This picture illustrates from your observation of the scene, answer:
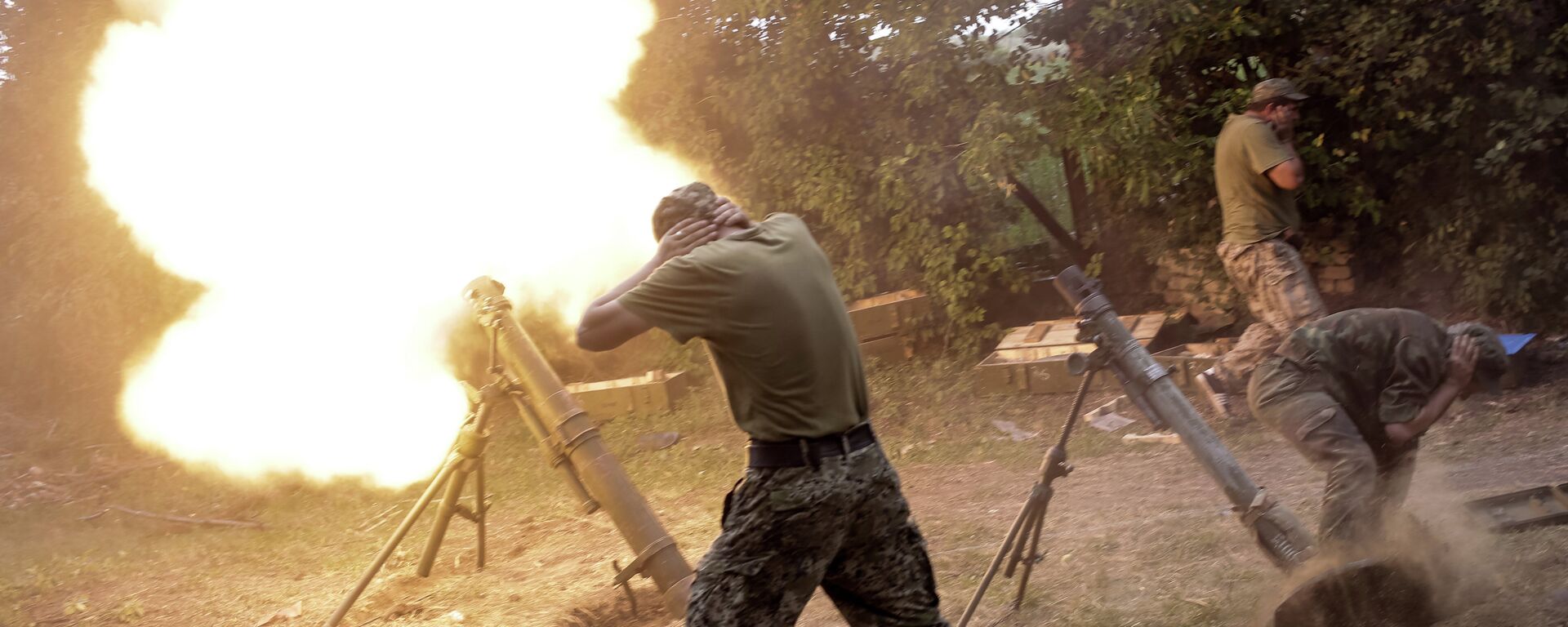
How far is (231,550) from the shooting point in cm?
755

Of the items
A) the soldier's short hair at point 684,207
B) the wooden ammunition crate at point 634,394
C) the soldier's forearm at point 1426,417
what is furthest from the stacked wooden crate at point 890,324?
the soldier's short hair at point 684,207

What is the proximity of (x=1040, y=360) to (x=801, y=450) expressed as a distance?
5.34 m

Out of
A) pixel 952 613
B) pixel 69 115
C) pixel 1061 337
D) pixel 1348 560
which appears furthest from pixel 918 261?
pixel 69 115

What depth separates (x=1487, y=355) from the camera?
407cm

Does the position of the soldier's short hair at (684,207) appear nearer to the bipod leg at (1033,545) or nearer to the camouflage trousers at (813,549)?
the camouflage trousers at (813,549)

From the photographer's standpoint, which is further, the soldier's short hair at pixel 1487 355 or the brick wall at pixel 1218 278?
the brick wall at pixel 1218 278

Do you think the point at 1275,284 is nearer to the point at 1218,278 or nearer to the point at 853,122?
the point at 1218,278

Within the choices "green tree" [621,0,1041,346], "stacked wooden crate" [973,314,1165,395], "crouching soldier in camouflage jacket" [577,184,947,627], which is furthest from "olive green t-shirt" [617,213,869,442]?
"green tree" [621,0,1041,346]

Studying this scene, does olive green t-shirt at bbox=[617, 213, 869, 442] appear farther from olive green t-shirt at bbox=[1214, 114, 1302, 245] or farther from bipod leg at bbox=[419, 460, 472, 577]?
olive green t-shirt at bbox=[1214, 114, 1302, 245]

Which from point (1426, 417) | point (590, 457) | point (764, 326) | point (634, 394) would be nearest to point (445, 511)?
point (590, 457)

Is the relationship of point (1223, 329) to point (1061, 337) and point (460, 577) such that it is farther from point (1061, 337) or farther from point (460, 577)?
point (460, 577)

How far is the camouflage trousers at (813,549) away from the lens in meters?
3.21

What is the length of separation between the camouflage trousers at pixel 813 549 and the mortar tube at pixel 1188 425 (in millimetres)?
1306

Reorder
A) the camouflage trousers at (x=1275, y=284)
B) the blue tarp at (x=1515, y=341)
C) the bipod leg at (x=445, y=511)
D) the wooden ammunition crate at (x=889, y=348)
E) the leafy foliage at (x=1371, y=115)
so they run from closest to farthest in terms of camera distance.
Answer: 1. the bipod leg at (x=445, y=511)
2. the camouflage trousers at (x=1275, y=284)
3. the blue tarp at (x=1515, y=341)
4. the leafy foliage at (x=1371, y=115)
5. the wooden ammunition crate at (x=889, y=348)
